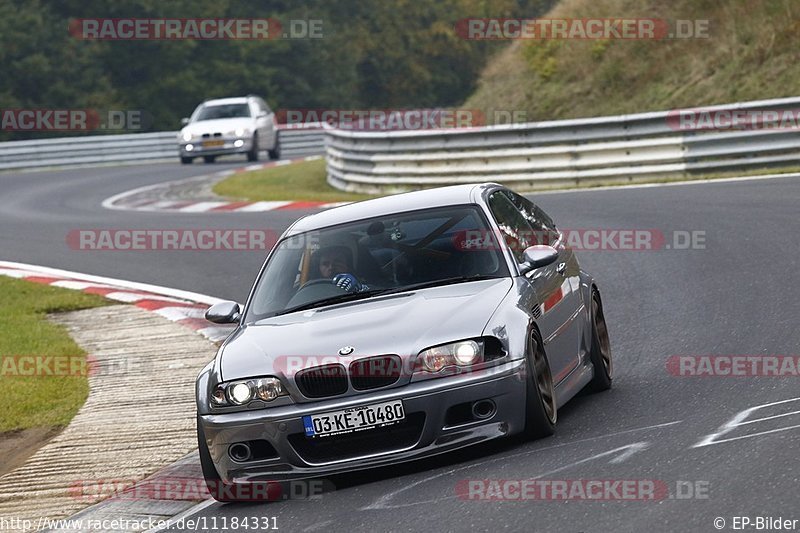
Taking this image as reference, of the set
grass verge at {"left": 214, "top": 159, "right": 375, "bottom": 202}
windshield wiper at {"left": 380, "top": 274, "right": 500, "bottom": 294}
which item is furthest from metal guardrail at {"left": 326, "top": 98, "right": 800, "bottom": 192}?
windshield wiper at {"left": 380, "top": 274, "right": 500, "bottom": 294}

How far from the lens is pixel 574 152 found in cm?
2292

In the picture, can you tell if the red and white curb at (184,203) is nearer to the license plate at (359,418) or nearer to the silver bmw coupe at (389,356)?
the silver bmw coupe at (389,356)

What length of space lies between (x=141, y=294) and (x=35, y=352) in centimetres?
284

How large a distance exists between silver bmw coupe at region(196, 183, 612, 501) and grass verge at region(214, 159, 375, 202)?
15386mm

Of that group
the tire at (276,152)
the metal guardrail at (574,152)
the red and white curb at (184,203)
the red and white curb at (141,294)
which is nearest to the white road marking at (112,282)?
the red and white curb at (141,294)

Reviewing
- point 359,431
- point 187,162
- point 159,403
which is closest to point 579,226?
point 159,403

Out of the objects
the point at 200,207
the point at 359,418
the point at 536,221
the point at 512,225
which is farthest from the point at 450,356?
the point at 200,207

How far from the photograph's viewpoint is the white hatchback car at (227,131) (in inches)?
1478

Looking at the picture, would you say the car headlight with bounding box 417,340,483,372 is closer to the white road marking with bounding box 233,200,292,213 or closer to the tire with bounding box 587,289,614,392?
the tire with bounding box 587,289,614,392

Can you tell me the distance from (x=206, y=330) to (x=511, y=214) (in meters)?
4.45

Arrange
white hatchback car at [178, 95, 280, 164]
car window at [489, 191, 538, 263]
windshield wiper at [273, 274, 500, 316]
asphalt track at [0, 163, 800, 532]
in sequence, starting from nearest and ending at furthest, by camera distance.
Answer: asphalt track at [0, 163, 800, 532] < windshield wiper at [273, 274, 500, 316] < car window at [489, 191, 538, 263] < white hatchback car at [178, 95, 280, 164]

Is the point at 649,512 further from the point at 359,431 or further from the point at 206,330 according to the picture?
the point at 206,330

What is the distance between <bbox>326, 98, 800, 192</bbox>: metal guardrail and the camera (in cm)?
2162

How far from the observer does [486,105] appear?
104 ft
